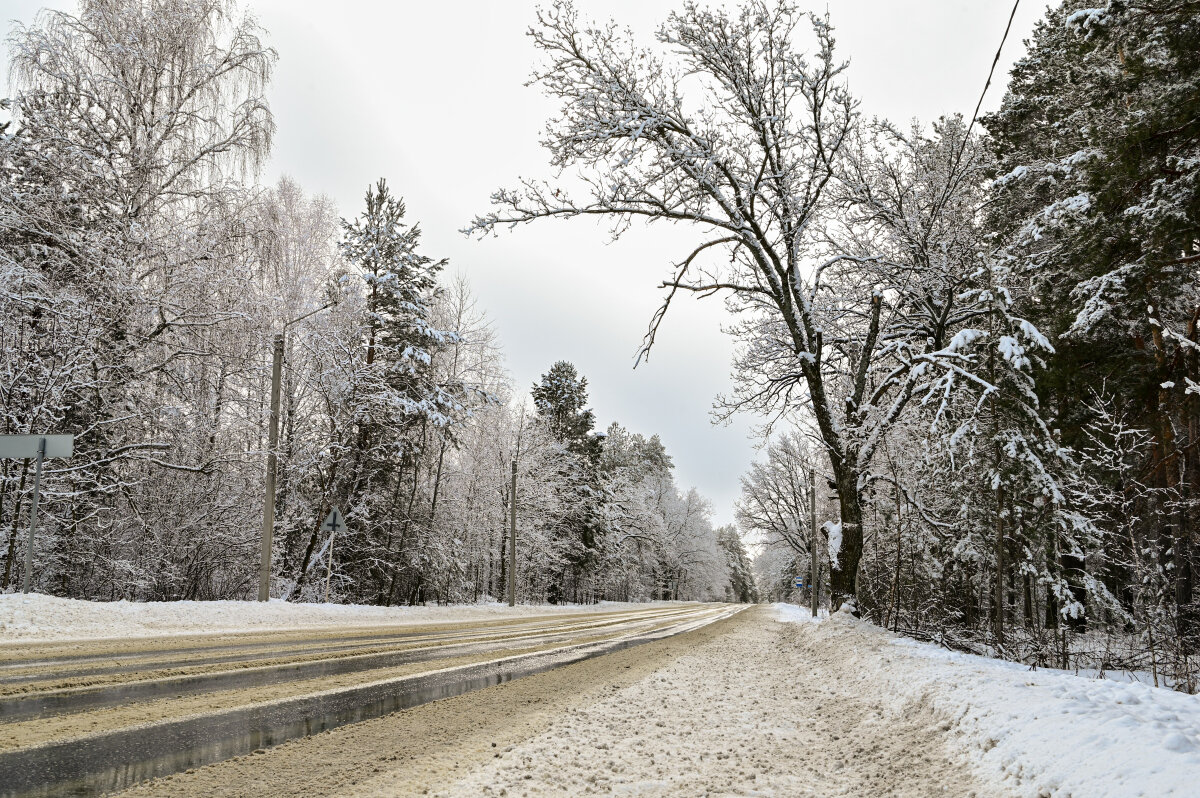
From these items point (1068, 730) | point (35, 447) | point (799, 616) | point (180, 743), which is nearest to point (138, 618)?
point (35, 447)

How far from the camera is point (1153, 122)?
31.3 feet

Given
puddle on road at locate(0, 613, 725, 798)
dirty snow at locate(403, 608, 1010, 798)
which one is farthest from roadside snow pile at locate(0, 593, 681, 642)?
dirty snow at locate(403, 608, 1010, 798)

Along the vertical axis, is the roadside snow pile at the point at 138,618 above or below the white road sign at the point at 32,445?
below

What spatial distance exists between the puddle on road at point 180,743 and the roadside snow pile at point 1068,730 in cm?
392

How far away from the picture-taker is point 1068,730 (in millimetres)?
3338

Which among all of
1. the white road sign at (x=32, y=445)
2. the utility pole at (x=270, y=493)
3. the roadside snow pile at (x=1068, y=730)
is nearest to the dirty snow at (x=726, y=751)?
the roadside snow pile at (x=1068, y=730)

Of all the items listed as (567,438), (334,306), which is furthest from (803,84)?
(567,438)

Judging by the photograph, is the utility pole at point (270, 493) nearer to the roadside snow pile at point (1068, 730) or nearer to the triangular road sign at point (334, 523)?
the triangular road sign at point (334, 523)

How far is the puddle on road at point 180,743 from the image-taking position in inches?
112

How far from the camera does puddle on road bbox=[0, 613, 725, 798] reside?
2846 millimetres

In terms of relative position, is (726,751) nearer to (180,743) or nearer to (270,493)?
(180,743)

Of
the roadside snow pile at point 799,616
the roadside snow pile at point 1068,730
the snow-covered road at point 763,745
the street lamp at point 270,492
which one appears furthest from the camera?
the roadside snow pile at point 799,616

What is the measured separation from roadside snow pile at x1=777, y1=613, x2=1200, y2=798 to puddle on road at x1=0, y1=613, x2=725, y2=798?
3.92m

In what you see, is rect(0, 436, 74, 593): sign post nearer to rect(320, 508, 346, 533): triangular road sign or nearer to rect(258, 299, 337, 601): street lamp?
rect(258, 299, 337, 601): street lamp
